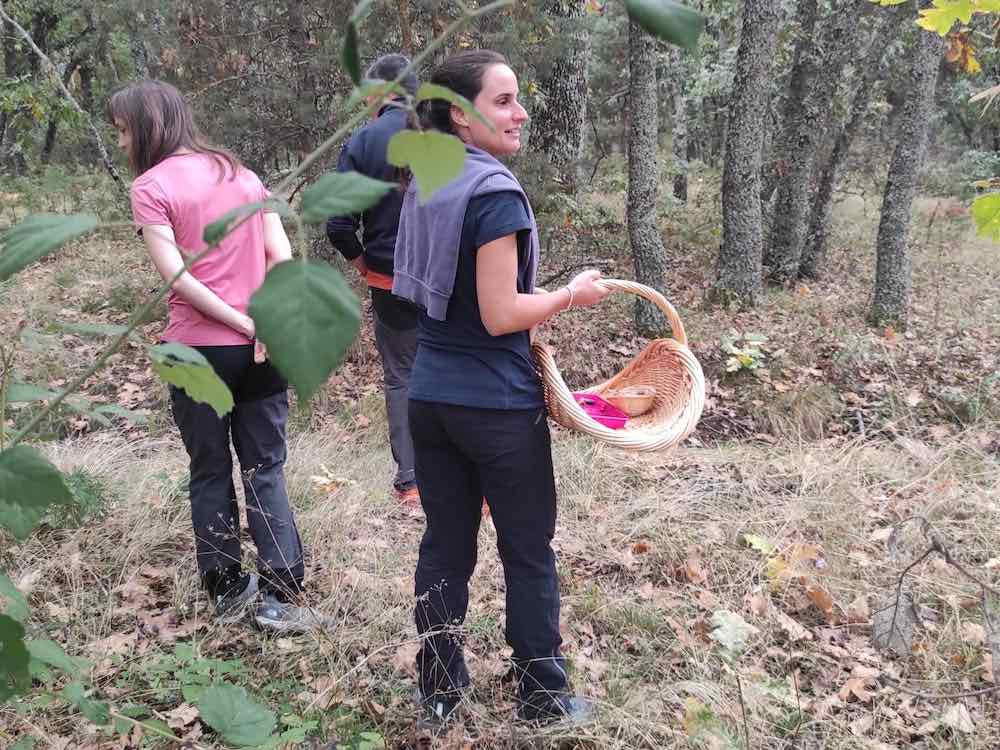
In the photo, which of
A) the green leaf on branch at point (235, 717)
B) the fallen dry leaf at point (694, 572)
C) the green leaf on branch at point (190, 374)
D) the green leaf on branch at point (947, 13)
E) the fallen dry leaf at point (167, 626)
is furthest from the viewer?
the fallen dry leaf at point (694, 572)

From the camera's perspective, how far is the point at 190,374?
36.5 inches

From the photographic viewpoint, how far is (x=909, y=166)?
7691 mm

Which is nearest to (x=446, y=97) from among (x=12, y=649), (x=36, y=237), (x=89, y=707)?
(x=36, y=237)

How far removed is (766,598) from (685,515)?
715 mm

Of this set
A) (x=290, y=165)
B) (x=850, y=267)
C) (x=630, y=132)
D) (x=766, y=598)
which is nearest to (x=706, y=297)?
(x=630, y=132)

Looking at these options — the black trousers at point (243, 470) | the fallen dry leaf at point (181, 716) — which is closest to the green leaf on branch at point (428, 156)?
the black trousers at point (243, 470)

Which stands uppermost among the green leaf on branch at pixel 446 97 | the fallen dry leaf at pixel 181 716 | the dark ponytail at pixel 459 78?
the green leaf on branch at pixel 446 97

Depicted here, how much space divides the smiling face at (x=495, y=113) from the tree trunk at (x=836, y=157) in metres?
9.00

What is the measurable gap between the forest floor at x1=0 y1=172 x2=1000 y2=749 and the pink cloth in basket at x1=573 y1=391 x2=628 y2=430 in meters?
0.85

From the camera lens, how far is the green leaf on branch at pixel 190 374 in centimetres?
90

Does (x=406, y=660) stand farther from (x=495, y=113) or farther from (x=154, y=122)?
(x=154, y=122)

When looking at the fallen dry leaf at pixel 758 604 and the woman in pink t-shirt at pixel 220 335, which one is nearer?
the woman in pink t-shirt at pixel 220 335

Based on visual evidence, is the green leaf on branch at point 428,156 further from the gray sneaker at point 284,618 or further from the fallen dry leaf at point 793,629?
the fallen dry leaf at point 793,629

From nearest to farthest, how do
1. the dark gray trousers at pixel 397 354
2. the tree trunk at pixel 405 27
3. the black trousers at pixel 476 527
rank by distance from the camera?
1. the black trousers at pixel 476 527
2. the dark gray trousers at pixel 397 354
3. the tree trunk at pixel 405 27
